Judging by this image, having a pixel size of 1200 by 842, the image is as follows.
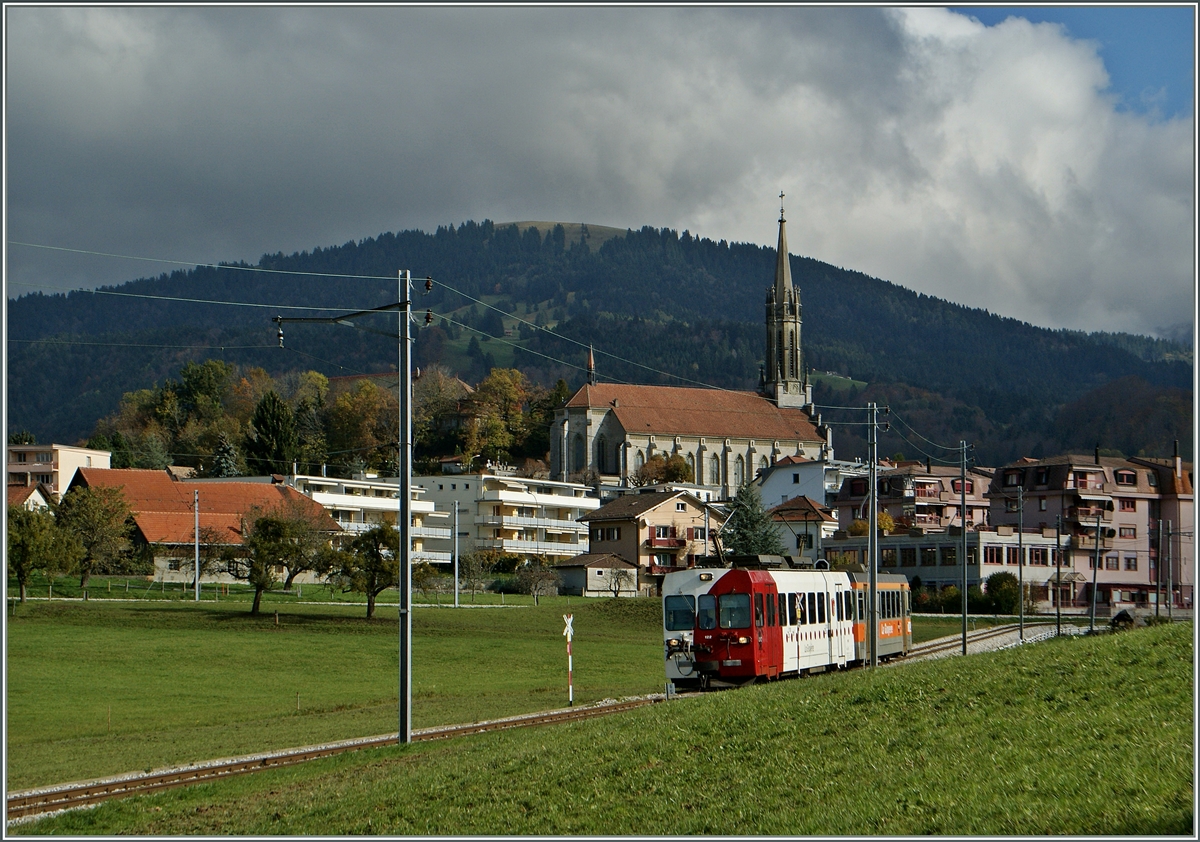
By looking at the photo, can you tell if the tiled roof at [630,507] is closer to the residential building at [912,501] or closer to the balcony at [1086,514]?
the residential building at [912,501]

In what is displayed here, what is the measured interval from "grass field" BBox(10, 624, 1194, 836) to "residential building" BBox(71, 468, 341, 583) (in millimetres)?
63167

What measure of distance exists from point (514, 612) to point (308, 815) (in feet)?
172

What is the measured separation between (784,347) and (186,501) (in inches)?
4506

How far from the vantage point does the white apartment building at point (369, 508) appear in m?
98.9

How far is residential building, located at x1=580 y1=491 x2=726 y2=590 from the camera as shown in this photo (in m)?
92.8

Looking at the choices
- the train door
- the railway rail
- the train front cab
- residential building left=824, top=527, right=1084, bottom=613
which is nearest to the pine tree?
residential building left=824, top=527, right=1084, bottom=613

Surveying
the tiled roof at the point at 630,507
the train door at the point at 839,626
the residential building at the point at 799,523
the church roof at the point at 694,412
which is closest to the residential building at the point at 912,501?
the residential building at the point at 799,523

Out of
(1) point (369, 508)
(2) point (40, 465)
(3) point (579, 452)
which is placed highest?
(3) point (579, 452)

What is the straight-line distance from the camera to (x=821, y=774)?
1338cm

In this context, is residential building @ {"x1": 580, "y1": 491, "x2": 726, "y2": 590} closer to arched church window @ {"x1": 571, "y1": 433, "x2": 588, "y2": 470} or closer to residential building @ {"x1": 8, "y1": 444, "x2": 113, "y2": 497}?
residential building @ {"x1": 8, "y1": 444, "x2": 113, "y2": 497}

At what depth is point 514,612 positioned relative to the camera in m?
66.4

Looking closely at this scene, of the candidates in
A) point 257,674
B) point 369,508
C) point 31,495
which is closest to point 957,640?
point 257,674

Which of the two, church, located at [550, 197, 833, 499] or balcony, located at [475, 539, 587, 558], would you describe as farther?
church, located at [550, 197, 833, 499]

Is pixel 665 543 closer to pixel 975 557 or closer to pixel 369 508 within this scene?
pixel 975 557
